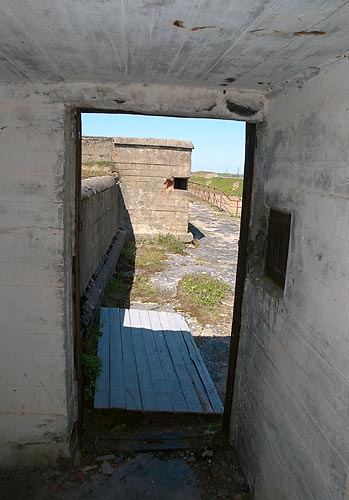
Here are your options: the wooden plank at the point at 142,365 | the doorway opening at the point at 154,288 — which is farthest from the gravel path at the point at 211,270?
the wooden plank at the point at 142,365

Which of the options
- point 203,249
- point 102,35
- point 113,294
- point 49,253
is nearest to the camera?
point 102,35

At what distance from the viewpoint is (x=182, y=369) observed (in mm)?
4773

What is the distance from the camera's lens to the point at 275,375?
2566mm

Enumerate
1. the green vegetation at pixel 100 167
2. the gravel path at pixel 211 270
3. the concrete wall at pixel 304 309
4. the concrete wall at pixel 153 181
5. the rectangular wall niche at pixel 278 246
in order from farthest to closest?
the concrete wall at pixel 153 181 < the green vegetation at pixel 100 167 < the gravel path at pixel 211 270 < the rectangular wall niche at pixel 278 246 < the concrete wall at pixel 304 309

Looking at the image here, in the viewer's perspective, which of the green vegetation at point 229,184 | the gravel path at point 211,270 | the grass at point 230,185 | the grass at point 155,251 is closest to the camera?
the gravel path at point 211,270

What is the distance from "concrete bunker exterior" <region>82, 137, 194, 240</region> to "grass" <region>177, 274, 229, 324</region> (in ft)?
13.0

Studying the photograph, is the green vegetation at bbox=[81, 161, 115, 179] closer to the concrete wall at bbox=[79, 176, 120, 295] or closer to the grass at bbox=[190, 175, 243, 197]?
the concrete wall at bbox=[79, 176, 120, 295]

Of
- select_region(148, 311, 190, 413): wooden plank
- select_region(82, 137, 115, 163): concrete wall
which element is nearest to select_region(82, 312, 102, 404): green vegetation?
select_region(148, 311, 190, 413): wooden plank

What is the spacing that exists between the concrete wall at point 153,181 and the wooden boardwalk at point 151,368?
274 inches

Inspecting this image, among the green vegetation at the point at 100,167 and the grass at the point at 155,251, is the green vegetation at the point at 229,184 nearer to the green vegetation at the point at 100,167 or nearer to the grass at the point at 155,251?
the grass at the point at 155,251

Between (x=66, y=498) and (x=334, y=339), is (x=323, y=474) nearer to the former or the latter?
(x=334, y=339)

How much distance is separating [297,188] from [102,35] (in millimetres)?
1366

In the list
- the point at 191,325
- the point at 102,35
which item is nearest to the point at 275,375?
the point at 102,35

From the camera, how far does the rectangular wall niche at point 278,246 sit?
2.52 meters
